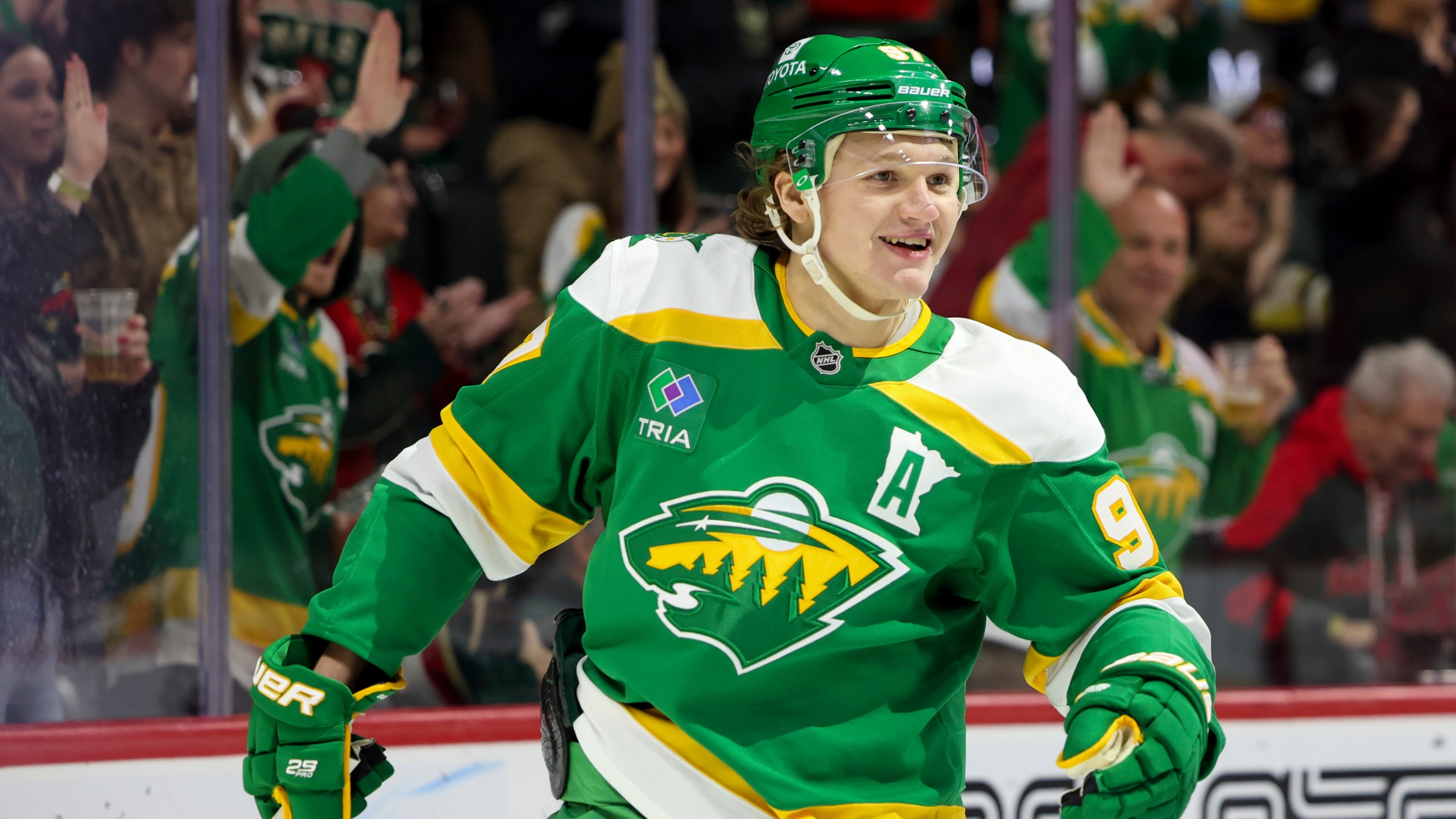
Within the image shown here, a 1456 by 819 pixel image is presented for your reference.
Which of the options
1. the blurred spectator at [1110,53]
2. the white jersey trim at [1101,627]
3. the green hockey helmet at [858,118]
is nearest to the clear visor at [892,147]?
the green hockey helmet at [858,118]

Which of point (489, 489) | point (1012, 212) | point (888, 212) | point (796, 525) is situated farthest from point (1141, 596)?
point (1012, 212)

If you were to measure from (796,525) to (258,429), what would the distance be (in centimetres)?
167

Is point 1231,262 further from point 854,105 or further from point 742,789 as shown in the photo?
point 742,789

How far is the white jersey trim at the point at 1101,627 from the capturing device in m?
1.54

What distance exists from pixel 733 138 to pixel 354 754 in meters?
2.13

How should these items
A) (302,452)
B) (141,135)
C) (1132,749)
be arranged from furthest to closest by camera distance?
1. (302,452)
2. (141,135)
3. (1132,749)

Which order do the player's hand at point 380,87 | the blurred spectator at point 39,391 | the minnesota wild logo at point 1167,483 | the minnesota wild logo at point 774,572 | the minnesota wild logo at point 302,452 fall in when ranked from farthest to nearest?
the minnesota wild logo at point 1167,483 < the player's hand at point 380,87 < the minnesota wild logo at point 302,452 < the blurred spectator at point 39,391 < the minnesota wild logo at point 774,572

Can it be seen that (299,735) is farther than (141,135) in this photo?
No

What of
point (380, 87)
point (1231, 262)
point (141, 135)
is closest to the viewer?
point (141, 135)

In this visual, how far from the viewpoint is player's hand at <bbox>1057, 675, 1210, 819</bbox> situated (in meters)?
1.40

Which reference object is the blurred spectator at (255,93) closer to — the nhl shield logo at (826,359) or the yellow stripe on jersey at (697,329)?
the yellow stripe on jersey at (697,329)

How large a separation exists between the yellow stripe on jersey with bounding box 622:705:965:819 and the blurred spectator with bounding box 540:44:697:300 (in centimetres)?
181

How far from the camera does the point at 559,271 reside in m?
3.29

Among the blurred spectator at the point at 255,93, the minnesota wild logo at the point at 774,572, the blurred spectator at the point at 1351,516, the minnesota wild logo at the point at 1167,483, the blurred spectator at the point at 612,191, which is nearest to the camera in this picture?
the minnesota wild logo at the point at 774,572
